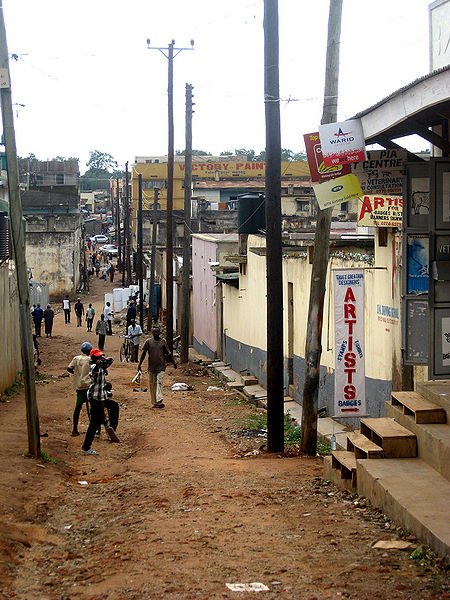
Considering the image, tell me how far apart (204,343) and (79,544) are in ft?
82.7

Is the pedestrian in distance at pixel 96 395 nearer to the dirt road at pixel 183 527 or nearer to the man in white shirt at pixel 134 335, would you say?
the dirt road at pixel 183 527

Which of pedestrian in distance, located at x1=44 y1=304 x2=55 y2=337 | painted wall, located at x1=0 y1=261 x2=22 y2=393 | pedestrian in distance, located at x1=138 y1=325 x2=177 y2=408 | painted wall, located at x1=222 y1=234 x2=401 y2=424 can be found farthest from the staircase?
pedestrian in distance, located at x1=44 y1=304 x2=55 y2=337

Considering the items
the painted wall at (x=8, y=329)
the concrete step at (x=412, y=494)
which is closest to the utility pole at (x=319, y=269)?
the concrete step at (x=412, y=494)

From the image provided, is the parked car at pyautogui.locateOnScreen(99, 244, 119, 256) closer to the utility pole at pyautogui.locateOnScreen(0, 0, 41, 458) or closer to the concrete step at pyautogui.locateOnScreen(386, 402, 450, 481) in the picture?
the utility pole at pyautogui.locateOnScreen(0, 0, 41, 458)

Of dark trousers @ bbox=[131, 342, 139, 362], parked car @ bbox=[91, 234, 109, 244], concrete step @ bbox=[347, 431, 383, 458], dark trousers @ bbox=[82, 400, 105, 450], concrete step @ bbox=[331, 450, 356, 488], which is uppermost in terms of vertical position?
parked car @ bbox=[91, 234, 109, 244]

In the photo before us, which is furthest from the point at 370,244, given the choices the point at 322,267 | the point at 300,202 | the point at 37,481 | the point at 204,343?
the point at 300,202

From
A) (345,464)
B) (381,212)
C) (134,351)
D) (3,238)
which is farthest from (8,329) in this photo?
(345,464)

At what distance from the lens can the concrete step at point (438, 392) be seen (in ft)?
27.6

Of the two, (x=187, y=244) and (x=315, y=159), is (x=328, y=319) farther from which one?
(x=187, y=244)

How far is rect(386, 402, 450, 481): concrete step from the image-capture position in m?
7.62

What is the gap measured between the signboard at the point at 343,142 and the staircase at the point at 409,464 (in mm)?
2788

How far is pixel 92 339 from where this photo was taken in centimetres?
3544

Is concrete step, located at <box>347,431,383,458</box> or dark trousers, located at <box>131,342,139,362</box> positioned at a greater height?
concrete step, located at <box>347,431,383,458</box>

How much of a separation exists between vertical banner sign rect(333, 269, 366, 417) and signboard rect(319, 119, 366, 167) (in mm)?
2796
